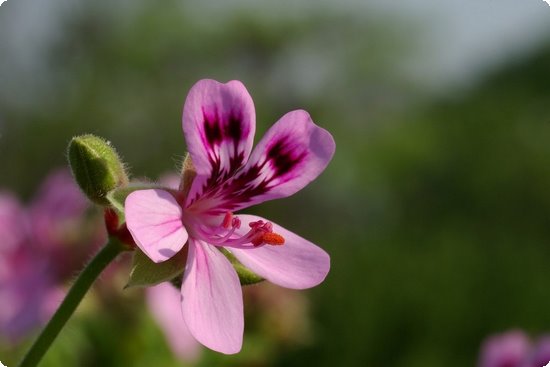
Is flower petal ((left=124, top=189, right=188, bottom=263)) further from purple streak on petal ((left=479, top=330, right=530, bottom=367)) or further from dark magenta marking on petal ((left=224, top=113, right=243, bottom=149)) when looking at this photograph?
purple streak on petal ((left=479, top=330, right=530, bottom=367))

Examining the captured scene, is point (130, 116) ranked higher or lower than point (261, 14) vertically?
lower

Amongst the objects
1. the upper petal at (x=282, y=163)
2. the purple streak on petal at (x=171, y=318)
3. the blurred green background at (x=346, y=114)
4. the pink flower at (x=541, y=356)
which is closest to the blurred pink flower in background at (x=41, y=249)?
the purple streak on petal at (x=171, y=318)

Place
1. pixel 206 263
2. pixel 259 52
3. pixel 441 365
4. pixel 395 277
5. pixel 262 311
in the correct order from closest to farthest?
pixel 206 263
pixel 262 311
pixel 441 365
pixel 395 277
pixel 259 52

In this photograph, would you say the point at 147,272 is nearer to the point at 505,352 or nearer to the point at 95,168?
the point at 95,168

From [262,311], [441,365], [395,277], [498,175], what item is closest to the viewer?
[262,311]

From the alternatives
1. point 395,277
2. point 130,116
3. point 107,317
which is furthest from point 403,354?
point 130,116

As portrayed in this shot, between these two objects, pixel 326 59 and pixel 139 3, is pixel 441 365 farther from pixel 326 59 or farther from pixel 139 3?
pixel 326 59

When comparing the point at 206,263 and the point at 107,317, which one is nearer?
the point at 206,263

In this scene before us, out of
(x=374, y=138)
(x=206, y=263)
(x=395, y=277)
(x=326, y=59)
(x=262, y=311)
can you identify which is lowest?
(x=374, y=138)
